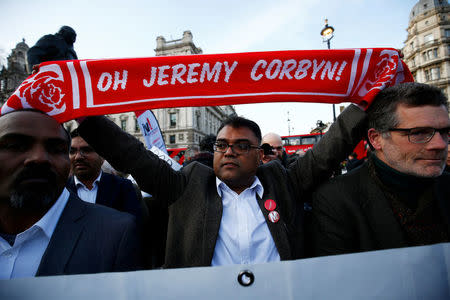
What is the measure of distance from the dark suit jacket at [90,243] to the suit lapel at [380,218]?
1.40m

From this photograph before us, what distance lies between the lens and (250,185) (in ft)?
6.34

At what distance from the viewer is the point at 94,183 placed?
2.73 m

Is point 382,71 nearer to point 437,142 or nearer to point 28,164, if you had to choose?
point 437,142

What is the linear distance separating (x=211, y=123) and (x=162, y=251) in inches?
2167

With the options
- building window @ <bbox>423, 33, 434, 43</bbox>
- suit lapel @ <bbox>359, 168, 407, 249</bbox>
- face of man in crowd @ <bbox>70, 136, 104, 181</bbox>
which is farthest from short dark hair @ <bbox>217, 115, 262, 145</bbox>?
building window @ <bbox>423, 33, 434, 43</bbox>

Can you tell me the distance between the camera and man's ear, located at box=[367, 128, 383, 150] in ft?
4.98

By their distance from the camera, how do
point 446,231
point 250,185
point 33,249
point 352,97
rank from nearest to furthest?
point 33,249
point 446,231
point 352,97
point 250,185

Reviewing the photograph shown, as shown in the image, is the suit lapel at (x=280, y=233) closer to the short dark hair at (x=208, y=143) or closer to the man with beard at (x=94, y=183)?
the man with beard at (x=94, y=183)

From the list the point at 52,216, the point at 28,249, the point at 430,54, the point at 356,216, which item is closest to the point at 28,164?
the point at 52,216

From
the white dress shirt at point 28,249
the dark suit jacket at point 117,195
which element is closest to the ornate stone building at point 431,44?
the dark suit jacket at point 117,195

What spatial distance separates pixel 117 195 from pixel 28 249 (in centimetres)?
151

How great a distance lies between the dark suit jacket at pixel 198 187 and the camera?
1547mm

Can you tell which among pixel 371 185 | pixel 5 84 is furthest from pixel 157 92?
pixel 5 84

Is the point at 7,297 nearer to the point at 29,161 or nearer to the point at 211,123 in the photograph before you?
the point at 29,161
